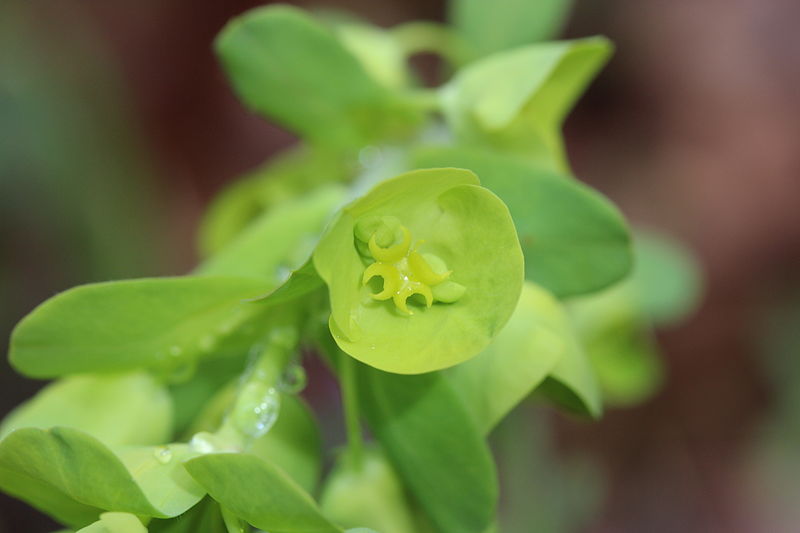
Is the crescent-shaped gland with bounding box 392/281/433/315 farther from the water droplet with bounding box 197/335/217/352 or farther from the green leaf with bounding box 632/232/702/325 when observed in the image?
the green leaf with bounding box 632/232/702/325

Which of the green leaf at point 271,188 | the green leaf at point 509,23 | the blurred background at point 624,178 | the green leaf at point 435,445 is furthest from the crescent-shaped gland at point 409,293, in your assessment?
the blurred background at point 624,178

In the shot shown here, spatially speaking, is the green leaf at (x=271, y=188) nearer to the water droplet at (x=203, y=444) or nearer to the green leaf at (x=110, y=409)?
the green leaf at (x=110, y=409)

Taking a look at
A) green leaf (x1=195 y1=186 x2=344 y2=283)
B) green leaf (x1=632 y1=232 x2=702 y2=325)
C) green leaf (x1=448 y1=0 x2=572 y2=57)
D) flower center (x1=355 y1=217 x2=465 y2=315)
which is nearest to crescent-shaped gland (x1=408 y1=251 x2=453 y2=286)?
flower center (x1=355 y1=217 x2=465 y2=315)

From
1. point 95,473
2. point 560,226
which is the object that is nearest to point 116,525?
point 95,473

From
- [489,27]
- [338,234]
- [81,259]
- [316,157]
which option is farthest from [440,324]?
[81,259]

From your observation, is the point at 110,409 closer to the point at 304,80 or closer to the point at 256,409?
the point at 256,409

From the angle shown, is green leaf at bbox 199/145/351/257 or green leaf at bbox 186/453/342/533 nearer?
green leaf at bbox 186/453/342/533
